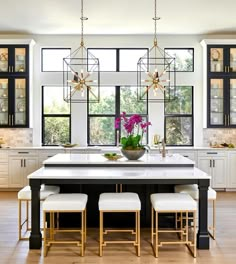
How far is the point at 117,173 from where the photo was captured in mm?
4309

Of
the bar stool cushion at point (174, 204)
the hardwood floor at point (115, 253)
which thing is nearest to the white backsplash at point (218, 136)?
the hardwood floor at point (115, 253)

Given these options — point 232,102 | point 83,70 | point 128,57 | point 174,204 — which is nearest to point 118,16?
point 128,57

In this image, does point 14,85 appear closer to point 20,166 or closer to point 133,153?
point 20,166

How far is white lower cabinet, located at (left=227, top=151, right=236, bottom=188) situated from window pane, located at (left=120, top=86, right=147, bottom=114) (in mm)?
1985

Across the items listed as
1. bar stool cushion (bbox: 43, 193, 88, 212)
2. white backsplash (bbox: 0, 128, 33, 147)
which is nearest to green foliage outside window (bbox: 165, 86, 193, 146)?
white backsplash (bbox: 0, 128, 33, 147)

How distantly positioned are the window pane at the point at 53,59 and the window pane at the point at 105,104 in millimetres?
1033

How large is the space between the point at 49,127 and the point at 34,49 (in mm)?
1659

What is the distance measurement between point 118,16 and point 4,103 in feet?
9.73

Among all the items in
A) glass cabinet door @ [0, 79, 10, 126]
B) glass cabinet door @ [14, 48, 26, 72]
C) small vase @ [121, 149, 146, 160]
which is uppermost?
glass cabinet door @ [14, 48, 26, 72]

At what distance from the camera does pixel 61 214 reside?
4.87 metres

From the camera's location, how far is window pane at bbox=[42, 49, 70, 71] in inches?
318

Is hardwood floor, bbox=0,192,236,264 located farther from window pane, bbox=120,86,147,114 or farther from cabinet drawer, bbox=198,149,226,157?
window pane, bbox=120,86,147,114

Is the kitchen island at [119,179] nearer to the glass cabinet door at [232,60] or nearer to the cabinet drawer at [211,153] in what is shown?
the cabinet drawer at [211,153]

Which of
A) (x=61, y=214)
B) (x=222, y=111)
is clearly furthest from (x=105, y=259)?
(x=222, y=111)
